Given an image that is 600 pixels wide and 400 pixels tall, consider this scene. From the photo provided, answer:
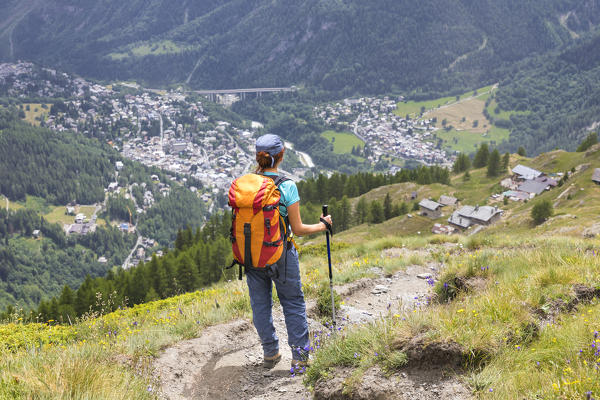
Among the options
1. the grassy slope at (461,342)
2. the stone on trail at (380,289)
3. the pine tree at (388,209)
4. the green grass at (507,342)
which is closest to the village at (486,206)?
the pine tree at (388,209)

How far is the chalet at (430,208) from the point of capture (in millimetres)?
73500

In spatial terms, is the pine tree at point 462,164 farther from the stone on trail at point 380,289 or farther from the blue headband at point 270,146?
the blue headband at point 270,146

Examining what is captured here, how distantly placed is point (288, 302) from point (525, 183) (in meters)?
90.5

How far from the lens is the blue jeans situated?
5.10 m

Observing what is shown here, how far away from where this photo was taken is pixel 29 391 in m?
3.48

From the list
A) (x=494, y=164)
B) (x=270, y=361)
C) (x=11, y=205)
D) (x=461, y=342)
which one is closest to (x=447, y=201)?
(x=494, y=164)

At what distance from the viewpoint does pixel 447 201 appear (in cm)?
7769

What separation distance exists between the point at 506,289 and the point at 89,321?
7425mm

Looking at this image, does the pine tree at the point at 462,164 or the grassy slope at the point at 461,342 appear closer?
the grassy slope at the point at 461,342

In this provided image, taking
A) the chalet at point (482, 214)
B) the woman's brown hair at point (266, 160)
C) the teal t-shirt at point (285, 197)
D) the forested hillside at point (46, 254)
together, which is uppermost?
the woman's brown hair at point (266, 160)

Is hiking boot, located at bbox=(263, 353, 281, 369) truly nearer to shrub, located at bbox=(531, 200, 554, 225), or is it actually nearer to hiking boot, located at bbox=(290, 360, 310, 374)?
hiking boot, located at bbox=(290, 360, 310, 374)

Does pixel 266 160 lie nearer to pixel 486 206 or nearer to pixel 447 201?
pixel 486 206

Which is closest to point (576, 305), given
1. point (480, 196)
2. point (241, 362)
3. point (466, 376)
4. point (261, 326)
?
point (466, 376)

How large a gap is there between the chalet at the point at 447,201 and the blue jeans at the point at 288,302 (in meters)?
76.4
